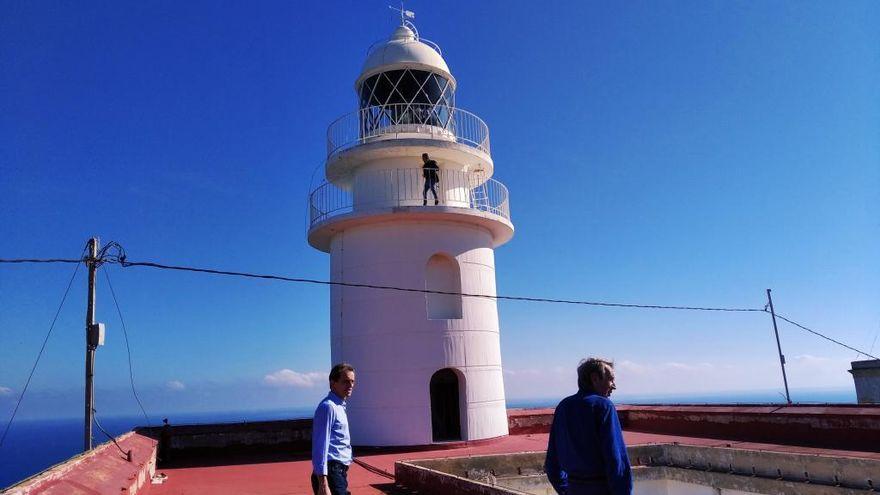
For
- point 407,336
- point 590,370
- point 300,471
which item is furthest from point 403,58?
point 590,370

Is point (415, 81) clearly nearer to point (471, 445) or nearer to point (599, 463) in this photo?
point (471, 445)

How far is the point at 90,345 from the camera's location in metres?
7.60

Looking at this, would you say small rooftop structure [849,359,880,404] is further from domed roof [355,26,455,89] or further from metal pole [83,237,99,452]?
metal pole [83,237,99,452]

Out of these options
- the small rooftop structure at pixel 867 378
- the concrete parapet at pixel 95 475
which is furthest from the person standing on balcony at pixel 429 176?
the small rooftop structure at pixel 867 378

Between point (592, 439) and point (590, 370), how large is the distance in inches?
16.6

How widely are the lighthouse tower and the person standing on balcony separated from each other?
14 centimetres

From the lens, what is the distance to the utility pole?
7.32 metres

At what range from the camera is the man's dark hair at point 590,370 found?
12.3 feet

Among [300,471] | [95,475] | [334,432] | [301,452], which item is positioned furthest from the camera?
[301,452]

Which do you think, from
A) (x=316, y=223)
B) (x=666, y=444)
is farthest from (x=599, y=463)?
(x=316, y=223)

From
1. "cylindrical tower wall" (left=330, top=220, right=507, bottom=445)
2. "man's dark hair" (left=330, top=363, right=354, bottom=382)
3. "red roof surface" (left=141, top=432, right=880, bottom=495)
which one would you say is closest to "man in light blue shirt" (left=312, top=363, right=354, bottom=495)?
"man's dark hair" (left=330, top=363, right=354, bottom=382)

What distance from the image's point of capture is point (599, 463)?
3.63m

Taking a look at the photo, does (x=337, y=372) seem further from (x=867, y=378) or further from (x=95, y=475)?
(x=867, y=378)

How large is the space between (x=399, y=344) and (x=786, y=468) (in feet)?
24.3
